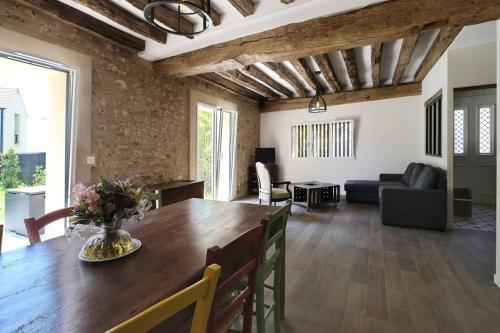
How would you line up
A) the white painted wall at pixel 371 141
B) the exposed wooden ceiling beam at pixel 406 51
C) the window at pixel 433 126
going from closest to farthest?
1. the exposed wooden ceiling beam at pixel 406 51
2. the window at pixel 433 126
3. the white painted wall at pixel 371 141

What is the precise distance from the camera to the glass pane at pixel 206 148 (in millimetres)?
5387

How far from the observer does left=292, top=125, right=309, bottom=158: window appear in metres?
7.19

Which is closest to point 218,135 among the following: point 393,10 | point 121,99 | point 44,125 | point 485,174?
point 121,99

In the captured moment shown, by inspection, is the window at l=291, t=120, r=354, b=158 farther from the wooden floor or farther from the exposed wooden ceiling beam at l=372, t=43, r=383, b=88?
the wooden floor

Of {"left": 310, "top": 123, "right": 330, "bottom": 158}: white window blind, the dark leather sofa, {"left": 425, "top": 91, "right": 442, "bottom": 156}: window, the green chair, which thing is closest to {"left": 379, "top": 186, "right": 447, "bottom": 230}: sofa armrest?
the dark leather sofa

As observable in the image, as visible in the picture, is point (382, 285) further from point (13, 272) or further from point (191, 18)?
point (191, 18)

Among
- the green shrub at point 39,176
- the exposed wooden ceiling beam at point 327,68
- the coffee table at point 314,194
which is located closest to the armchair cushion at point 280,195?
the coffee table at point 314,194

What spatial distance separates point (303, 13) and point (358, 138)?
4.54 metres

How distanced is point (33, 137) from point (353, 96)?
21.3ft

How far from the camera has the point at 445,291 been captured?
2.18 metres

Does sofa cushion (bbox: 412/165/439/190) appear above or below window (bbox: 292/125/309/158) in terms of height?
below

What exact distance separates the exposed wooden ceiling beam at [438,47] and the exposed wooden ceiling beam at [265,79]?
281 cm

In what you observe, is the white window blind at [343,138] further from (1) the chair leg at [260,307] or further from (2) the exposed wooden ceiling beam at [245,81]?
(1) the chair leg at [260,307]

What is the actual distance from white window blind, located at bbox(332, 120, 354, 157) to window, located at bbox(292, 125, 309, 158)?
0.78 meters
